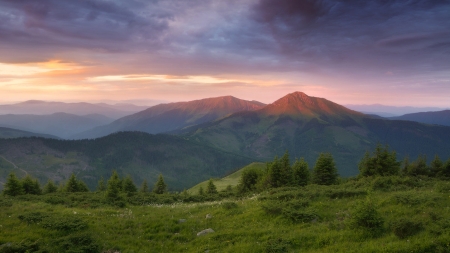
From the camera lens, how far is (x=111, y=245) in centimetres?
1316

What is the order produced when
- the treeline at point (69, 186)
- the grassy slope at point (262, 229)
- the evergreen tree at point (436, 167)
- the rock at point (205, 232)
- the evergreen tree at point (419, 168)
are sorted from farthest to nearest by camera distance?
the evergreen tree at point (419, 168)
the evergreen tree at point (436, 167)
the treeline at point (69, 186)
the rock at point (205, 232)
the grassy slope at point (262, 229)

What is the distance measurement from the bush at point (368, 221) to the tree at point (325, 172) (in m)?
27.1

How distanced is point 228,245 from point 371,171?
1254 inches

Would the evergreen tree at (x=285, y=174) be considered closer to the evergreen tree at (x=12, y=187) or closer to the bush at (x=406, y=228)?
the bush at (x=406, y=228)

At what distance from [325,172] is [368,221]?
1107 inches

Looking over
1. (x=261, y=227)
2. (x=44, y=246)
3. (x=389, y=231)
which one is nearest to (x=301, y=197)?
(x=261, y=227)

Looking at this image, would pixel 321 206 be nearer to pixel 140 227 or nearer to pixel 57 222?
pixel 140 227

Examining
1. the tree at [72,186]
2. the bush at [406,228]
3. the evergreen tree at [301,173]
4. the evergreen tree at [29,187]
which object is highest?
the bush at [406,228]

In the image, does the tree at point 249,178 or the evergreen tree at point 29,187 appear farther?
the tree at point 249,178

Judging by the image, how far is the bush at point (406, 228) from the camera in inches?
467

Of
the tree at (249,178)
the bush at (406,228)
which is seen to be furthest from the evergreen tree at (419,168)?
the bush at (406,228)

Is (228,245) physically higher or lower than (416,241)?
lower

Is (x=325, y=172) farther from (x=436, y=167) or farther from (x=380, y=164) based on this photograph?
(x=436, y=167)

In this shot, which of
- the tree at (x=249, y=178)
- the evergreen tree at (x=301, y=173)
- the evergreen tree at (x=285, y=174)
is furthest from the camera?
the tree at (x=249, y=178)
